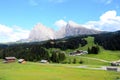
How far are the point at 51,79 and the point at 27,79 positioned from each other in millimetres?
8128

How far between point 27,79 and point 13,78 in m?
5.30

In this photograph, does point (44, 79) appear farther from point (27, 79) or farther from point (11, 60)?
point (11, 60)

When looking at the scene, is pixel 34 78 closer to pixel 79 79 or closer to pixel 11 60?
pixel 79 79

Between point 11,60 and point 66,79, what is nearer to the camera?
point 66,79

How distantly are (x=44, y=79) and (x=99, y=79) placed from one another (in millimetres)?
19378

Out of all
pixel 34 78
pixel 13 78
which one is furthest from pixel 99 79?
pixel 13 78

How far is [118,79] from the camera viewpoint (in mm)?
83438

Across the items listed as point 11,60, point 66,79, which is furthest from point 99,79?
point 11,60

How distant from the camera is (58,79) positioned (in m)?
83.9

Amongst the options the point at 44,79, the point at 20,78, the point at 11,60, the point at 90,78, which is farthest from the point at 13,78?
the point at 11,60

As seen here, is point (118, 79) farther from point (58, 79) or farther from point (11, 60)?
point (11, 60)

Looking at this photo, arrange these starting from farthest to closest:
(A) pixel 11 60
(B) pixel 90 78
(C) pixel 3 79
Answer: (A) pixel 11 60 < (B) pixel 90 78 < (C) pixel 3 79

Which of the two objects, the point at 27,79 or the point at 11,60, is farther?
the point at 11,60

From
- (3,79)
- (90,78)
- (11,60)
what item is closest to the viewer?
(3,79)
